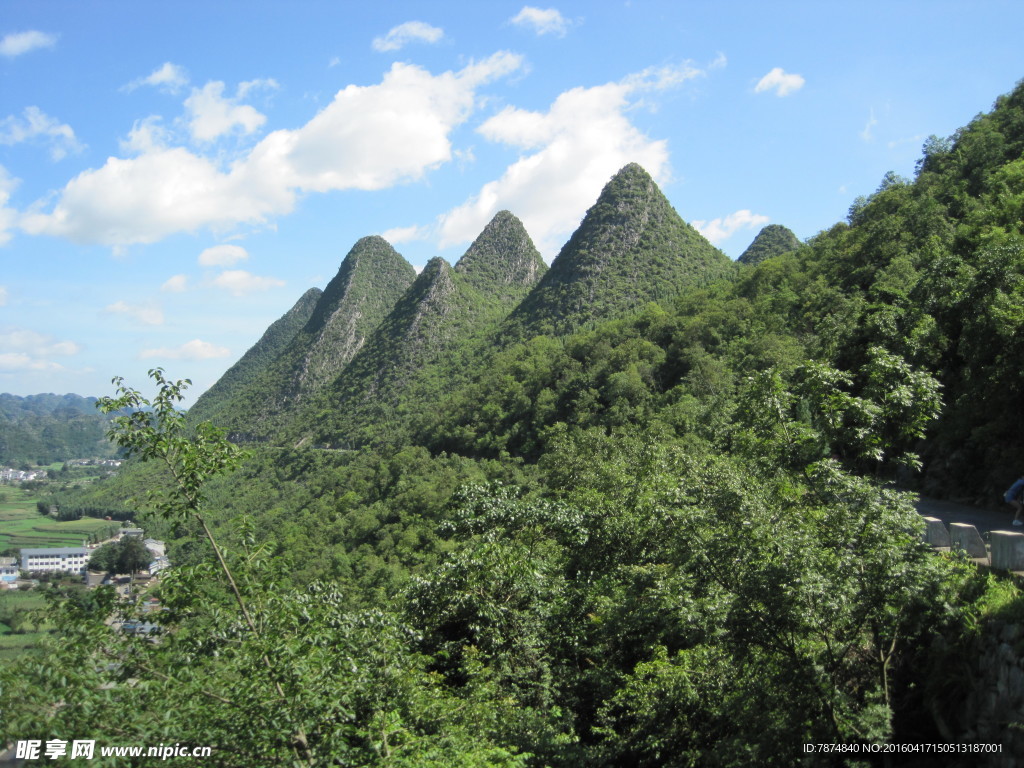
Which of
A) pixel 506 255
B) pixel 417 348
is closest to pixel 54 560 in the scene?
pixel 417 348

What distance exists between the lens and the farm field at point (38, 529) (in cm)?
7625

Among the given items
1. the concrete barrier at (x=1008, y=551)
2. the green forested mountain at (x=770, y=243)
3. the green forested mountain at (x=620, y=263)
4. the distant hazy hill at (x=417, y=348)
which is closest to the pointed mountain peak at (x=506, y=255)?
the distant hazy hill at (x=417, y=348)

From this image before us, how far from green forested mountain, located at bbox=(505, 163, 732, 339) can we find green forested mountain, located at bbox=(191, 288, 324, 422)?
71.7 metres

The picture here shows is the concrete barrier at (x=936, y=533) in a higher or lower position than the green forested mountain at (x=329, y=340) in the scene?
lower

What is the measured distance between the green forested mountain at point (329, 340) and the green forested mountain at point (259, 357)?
7.09 meters

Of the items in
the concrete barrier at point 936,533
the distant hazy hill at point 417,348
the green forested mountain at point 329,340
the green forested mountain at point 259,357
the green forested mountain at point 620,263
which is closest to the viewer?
the concrete barrier at point 936,533

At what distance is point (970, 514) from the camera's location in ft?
41.3

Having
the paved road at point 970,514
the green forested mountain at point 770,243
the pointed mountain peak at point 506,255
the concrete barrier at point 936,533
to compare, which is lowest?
the paved road at point 970,514

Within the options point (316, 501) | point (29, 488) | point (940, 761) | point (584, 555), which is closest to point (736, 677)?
point (940, 761)

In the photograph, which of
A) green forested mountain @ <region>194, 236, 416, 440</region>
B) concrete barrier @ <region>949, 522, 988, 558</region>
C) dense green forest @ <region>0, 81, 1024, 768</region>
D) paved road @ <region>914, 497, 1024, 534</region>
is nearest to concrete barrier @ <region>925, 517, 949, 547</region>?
concrete barrier @ <region>949, 522, 988, 558</region>

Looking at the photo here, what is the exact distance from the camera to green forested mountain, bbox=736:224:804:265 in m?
81.1

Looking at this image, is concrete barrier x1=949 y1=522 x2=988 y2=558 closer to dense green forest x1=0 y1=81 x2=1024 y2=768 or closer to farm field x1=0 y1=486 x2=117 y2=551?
dense green forest x1=0 y1=81 x2=1024 y2=768

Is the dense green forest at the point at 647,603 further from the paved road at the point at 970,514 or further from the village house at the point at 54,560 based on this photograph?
the village house at the point at 54,560

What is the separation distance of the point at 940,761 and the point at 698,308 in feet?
144
